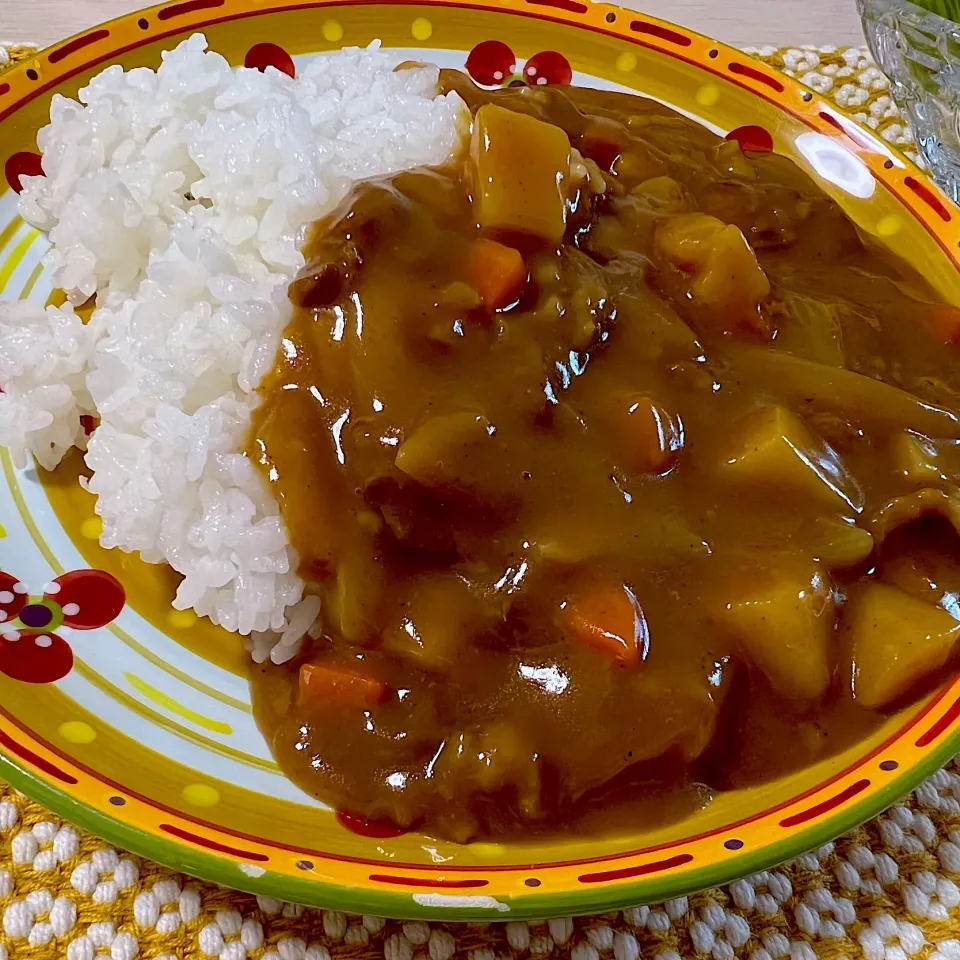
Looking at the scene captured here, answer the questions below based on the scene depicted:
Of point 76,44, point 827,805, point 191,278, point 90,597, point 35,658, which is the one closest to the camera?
point 827,805

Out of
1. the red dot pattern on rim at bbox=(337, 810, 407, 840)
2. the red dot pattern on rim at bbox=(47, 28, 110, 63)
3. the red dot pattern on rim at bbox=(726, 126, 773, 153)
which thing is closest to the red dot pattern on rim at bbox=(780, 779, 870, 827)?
the red dot pattern on rim at bbox=(337, 810, 407, 840)

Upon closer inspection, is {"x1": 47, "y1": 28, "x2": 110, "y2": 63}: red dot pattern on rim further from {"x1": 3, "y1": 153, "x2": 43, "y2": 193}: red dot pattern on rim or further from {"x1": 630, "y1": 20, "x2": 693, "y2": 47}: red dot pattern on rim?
{"x1": 630, "y1": 20, "x2": 693, "y2": 47}: red dot pattern on rim

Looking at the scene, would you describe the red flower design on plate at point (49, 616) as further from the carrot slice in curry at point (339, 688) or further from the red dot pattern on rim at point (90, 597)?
the carrot slice in curry at point (339, 688)

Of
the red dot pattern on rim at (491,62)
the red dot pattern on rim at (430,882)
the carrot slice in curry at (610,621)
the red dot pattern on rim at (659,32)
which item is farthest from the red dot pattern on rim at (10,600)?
the red dot pattern on rim at (659,32)

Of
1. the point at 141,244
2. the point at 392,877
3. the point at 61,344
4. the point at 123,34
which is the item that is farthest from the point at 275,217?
the point at 392,877

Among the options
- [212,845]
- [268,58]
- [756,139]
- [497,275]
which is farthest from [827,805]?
[268,58]

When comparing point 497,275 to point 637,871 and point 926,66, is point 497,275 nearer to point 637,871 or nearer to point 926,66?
point 637,871

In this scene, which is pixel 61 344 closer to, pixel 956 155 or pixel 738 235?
pixel 738 235
